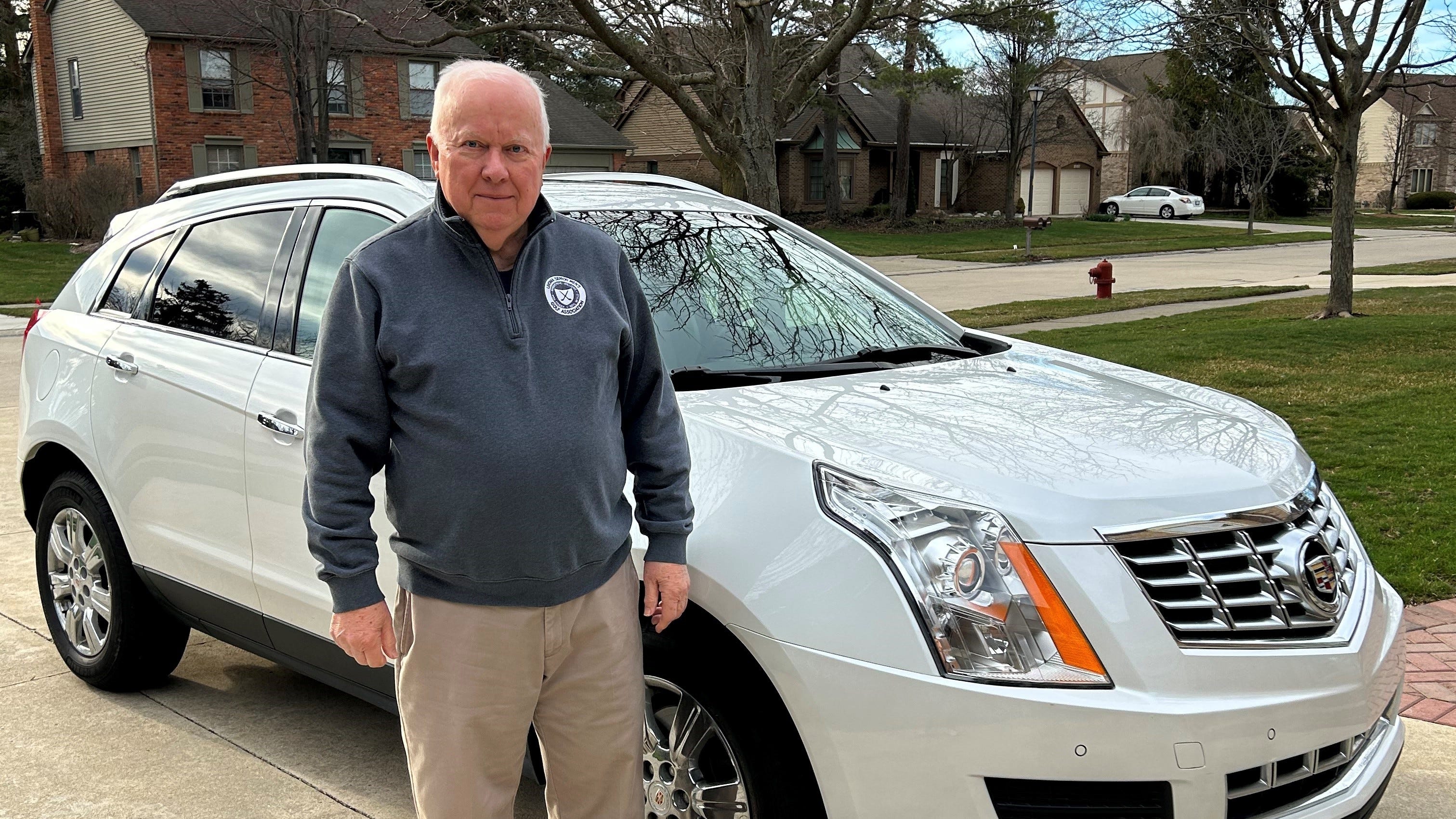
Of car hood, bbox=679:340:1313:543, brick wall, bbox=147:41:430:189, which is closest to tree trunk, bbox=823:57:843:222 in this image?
brick wall, bbox=147:41:430:189

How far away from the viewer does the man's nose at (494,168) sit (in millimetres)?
2340

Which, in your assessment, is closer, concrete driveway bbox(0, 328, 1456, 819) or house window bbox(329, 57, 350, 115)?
concrete driveway bbox(0, 328, 1456, 819)

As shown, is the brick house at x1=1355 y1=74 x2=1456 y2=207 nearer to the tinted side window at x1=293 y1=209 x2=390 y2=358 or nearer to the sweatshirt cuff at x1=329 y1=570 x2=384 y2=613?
the tinted side window at x1=293 y1=209 x2=390 y2=358

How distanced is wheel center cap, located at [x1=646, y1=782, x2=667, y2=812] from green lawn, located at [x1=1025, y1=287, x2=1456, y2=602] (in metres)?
3.88

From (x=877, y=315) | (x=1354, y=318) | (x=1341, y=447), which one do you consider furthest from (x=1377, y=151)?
(x=877, y=315)

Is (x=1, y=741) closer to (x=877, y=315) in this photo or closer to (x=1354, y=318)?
(x=877, y=315)

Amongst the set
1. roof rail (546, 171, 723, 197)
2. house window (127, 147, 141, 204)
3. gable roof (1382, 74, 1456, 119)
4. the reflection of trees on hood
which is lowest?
the reflection of trees on hood

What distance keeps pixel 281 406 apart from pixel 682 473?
4.69ft

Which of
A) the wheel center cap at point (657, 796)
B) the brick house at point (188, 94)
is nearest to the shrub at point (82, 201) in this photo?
the brick house at point (188, 94)

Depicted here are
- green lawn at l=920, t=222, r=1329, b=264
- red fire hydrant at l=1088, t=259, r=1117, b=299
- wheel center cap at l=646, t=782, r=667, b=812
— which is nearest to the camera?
wheel center cap at l=646, t=782, r=667, b=812

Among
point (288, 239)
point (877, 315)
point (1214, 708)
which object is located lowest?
point (1214, 708)

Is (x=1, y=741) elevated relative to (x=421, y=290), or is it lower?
lower

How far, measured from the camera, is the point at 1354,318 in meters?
15.0

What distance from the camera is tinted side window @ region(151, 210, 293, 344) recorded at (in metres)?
3.90
